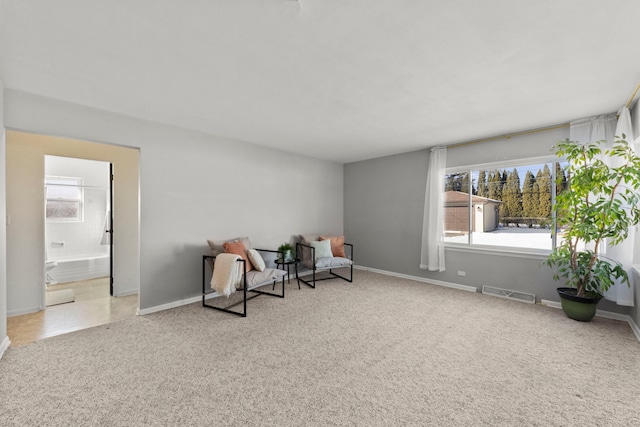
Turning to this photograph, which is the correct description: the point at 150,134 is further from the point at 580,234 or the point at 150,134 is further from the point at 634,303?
the point at 634,303

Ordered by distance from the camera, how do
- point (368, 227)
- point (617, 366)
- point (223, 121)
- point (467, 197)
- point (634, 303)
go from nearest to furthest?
1. point (617, 366)
2. point (634, 303)
3. point (223, 121)
4. point (467, 197)
5. point (368, 227)

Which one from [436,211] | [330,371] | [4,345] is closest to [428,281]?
[436,211]

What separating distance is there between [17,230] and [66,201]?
2.51 m

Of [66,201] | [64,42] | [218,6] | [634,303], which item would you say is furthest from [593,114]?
[66,201]

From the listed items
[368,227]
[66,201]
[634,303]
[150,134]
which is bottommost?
[634,303]

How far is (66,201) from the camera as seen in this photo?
541cm

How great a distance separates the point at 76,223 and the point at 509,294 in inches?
311

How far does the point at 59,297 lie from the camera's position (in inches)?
156

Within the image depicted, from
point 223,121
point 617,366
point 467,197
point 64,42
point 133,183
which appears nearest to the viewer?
point 64,42

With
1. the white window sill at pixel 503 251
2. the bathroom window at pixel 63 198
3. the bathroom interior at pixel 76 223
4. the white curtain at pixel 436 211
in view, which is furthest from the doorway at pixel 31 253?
the white window sill at pixel 503 251

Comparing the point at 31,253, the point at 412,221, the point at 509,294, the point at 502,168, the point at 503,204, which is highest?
the point at 502,168

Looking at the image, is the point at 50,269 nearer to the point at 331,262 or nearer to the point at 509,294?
the point at 331,262

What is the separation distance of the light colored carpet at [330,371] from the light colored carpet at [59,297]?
1483 millimetres

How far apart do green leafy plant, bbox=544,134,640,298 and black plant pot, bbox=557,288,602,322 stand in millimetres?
92
